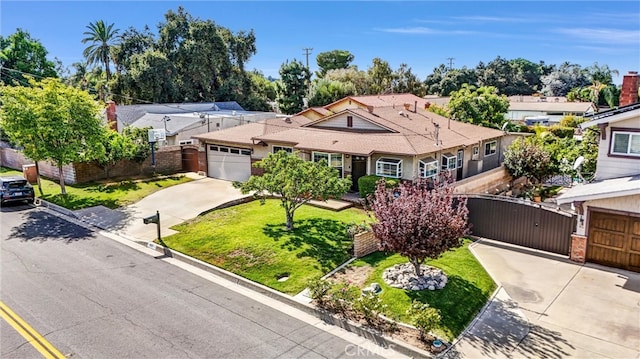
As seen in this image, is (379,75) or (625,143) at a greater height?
(379,75)

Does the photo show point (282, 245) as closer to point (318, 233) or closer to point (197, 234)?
point (318, 233)

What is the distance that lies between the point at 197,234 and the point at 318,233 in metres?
4.85

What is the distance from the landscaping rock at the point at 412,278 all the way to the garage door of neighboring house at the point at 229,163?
15402 mm

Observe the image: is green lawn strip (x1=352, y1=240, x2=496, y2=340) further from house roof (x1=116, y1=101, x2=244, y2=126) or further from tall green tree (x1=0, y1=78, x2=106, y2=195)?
house roof (x1=116, y1=101, x2=244, y2=126)

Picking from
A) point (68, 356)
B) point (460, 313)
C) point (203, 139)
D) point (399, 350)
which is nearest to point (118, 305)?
point (68, 356)

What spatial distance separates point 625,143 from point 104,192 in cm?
2452

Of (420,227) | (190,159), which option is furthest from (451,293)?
(190,159)

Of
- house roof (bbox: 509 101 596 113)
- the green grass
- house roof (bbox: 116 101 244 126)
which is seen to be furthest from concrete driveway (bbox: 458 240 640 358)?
house roof (bbox: 509 101 596 113)

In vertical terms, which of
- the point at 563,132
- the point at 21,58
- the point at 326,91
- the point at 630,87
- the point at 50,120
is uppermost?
the point at 21,58

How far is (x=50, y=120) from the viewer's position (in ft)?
67.8

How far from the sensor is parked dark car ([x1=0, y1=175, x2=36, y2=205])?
2195 cm

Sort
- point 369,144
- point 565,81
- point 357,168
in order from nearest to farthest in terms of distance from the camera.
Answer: point 369,144
point 357,168
point 565,81

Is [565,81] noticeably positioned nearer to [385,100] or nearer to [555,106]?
[555,106]

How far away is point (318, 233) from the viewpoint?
16.9m
